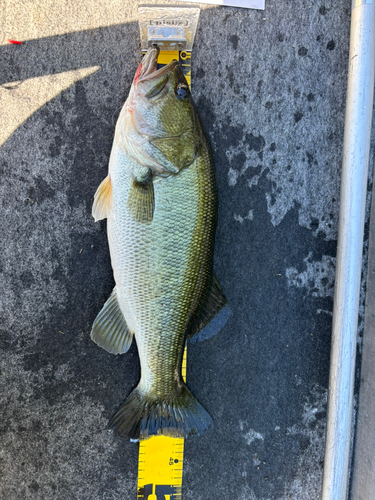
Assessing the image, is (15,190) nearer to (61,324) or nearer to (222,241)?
(61,324)

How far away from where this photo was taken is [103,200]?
1.41 metres

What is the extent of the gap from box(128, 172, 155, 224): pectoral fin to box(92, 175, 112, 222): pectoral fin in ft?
0.47

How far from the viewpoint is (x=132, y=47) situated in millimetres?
1619

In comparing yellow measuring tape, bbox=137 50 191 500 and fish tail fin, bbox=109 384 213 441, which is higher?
fish tail fin, bbox=109 384 213 441

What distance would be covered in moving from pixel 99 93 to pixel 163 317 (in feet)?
3.68

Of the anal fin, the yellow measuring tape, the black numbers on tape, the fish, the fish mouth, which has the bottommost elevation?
the black numbers on tape

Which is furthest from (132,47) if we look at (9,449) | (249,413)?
(9,449)

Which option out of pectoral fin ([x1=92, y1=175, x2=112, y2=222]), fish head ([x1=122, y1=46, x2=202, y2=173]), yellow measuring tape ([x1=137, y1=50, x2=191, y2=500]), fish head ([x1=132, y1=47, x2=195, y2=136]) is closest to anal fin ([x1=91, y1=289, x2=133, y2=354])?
pectoral fin ([x1=92, y1=175, x2=112, y2=222])

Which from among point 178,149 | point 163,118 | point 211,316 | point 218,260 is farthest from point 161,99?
point 211,316

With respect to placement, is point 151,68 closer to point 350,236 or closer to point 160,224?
point 160,224

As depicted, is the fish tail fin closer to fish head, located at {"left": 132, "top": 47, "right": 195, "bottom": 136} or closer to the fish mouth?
fish head, located at {"left": 132, "top": 47, "right": 195, "bottom": 136}

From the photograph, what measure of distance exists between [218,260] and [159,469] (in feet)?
3.51

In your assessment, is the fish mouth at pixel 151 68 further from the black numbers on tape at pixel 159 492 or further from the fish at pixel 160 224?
the black numbers on tape at pixel 159 492

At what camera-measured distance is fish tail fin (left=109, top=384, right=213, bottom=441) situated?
142cm
